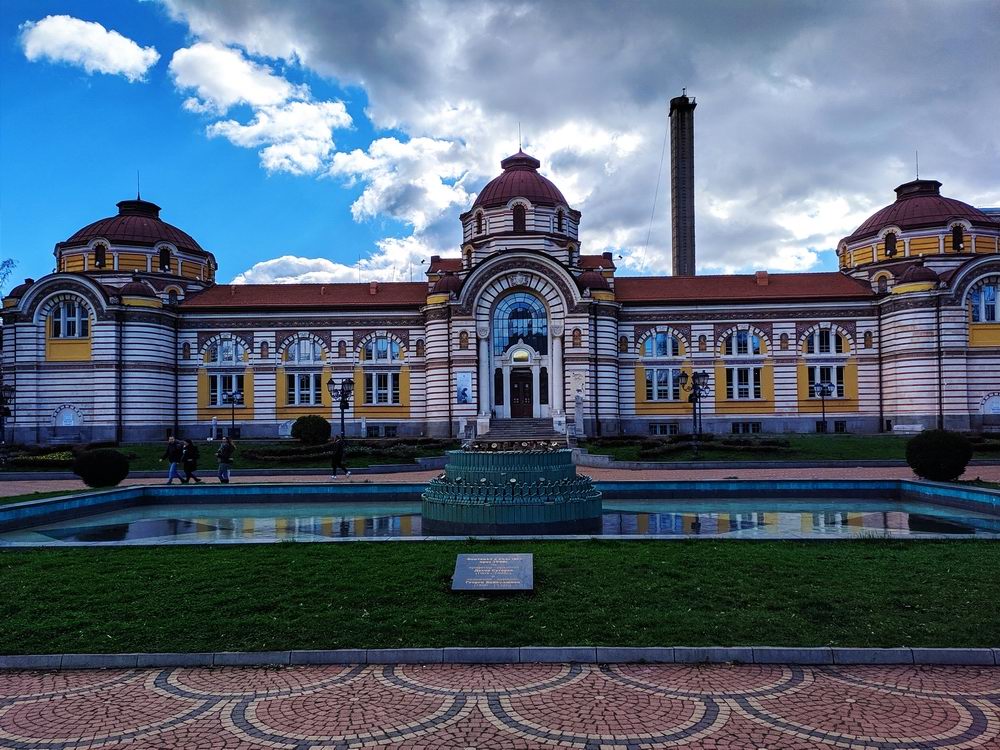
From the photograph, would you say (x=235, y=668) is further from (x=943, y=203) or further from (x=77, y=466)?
(x=943, y=203)

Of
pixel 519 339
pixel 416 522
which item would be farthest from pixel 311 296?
pixel 416 522

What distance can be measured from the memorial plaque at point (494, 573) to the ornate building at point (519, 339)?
32500mm

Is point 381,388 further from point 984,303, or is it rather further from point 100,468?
point 984,303

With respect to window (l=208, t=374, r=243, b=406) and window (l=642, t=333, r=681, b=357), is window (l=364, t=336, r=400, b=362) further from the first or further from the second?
window (l=642, t=333, r=681, b=357)

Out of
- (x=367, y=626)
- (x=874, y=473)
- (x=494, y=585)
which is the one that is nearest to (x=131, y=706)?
(x=367, y=626)

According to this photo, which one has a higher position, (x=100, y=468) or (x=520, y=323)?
(x=520, y=323)

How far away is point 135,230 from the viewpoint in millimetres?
51969

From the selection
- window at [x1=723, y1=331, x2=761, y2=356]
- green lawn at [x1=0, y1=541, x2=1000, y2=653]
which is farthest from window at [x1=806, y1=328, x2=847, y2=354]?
green lawn at [x1=0, y1=541, x2=1000, y2=653]

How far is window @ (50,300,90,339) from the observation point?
46000 mm

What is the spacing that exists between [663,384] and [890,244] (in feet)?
65.3

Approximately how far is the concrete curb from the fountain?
22.8ft

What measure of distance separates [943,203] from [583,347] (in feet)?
95.9

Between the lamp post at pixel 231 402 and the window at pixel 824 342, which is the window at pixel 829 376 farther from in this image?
the lamp post at pixel 231 402

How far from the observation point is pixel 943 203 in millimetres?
51406
